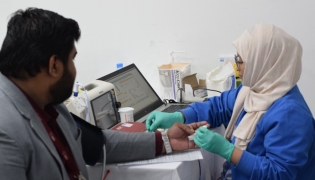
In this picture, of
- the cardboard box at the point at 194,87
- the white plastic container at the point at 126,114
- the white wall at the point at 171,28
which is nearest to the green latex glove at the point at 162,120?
the white plastic container at the point at 126,114

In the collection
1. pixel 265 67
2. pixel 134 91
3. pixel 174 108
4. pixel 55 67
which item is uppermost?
pixel 55 67

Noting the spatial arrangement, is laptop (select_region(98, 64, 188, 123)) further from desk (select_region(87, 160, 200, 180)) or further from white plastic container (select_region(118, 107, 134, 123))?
desk (select_region(87, 160, 200, 180))

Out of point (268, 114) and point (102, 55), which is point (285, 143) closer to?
point (268, 114)

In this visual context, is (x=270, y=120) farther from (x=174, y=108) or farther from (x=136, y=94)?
(x=136, y=94)

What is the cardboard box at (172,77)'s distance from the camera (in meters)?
2.17

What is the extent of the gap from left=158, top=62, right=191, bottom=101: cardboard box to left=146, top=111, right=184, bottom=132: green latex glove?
0.54m

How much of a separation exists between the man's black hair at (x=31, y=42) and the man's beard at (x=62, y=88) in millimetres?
68

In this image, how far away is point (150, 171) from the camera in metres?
1.26

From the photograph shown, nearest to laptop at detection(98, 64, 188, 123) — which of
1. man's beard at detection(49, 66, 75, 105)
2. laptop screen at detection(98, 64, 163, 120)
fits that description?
laptop screen at detection(98, 64, 163, 120)

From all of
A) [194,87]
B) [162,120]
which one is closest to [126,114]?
[162,120]

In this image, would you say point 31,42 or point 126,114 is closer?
point 31,42

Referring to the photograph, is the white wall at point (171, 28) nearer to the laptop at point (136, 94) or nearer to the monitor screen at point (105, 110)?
the laptop at point (136, 94)

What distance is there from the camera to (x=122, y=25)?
254 cm

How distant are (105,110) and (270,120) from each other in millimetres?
809
